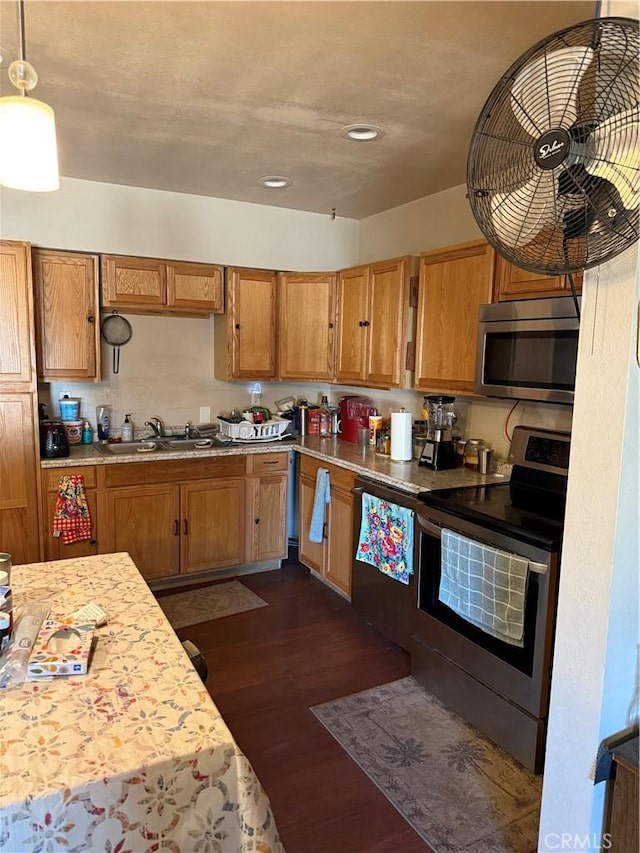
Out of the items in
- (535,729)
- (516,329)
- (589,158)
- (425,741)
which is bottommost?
(425,741)

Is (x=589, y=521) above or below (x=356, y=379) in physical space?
below

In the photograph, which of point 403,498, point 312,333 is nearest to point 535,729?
point 403,498

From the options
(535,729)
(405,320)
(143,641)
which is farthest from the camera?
(405,320)

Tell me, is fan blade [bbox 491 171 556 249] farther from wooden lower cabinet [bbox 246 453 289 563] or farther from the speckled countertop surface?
wooden lower cabinet [bbox 246 453 289 563]

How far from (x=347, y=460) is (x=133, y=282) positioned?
1.72m

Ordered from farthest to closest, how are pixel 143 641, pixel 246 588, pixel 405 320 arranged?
pixel 246 588 < pixel 405 320 < pixel 143 641

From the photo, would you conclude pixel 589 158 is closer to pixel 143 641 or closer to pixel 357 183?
pixel 143 641

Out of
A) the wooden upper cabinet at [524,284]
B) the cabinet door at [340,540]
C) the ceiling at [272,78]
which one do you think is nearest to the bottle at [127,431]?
the cabinet door at [340,540]

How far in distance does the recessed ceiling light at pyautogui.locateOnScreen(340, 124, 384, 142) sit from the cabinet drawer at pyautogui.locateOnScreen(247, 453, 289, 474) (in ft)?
6.66

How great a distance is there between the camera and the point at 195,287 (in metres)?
3.76

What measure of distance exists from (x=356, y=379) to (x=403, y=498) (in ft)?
4.07

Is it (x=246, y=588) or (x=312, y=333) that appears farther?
(x=312, y=333)

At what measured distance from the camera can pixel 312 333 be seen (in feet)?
13.3

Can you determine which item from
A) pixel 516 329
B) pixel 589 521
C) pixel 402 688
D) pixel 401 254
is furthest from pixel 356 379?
pixel 589 521
